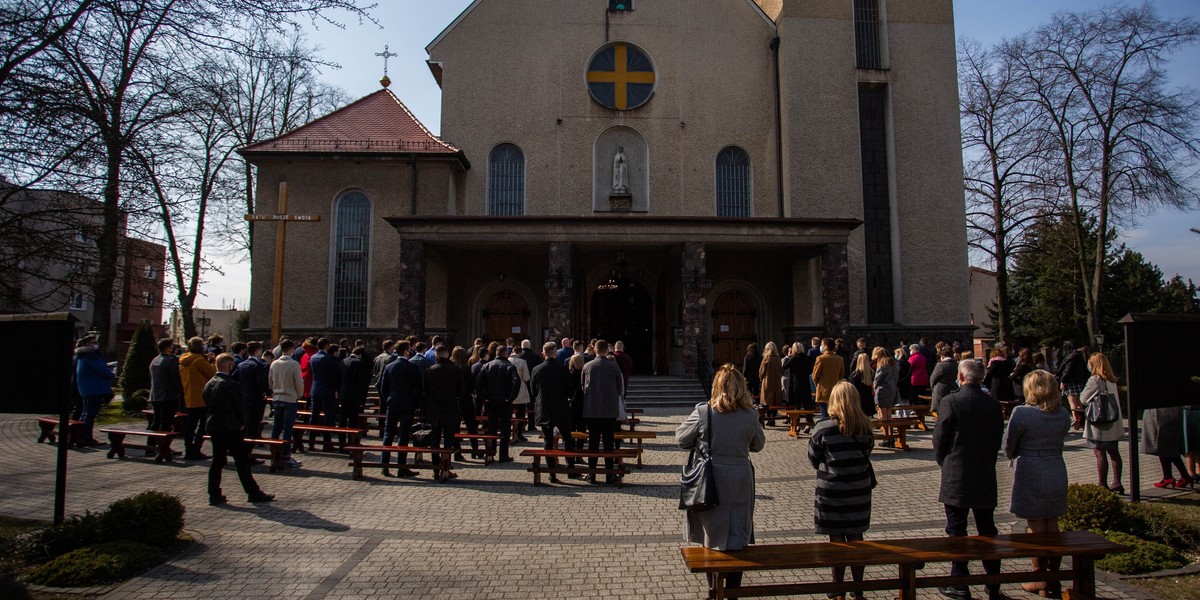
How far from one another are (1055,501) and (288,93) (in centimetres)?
3174

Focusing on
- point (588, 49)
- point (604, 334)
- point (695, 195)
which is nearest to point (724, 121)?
point (695, 195)

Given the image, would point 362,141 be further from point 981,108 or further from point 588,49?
point 981,108

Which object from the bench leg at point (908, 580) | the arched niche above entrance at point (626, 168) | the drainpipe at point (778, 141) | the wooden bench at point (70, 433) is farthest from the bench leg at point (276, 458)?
the drainpipe at point (778, 141)

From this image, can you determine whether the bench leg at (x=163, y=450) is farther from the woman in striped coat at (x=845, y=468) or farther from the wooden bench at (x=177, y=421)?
the woman in striped coat at (x=845, y=468)

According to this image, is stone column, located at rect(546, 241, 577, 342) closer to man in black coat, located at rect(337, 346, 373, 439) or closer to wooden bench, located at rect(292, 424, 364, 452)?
man in black coat, located at rect(337, 346, 373, 439)

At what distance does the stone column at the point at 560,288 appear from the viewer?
17734 millimetres

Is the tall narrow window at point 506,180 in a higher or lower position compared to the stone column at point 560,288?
higher

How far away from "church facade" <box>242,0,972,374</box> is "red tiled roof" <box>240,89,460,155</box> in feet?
0.30

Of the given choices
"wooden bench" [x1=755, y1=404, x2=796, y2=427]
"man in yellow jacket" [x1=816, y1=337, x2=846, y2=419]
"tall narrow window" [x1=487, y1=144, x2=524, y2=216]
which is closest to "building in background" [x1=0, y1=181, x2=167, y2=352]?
"man in yellow jacket" [x1=816, y1=337, x2=846, y2=419]

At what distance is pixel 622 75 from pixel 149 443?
16.9 metres

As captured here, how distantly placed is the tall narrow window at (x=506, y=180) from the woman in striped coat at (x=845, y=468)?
17759 millimetres

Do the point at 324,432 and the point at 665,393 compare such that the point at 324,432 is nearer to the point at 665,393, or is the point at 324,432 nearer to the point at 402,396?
the point at 402,396

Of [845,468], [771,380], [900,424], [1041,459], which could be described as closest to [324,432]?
[771,380]

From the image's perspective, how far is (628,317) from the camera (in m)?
22.1
